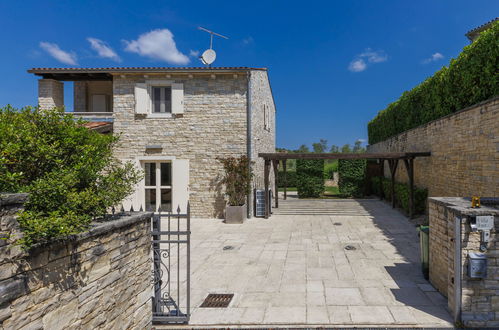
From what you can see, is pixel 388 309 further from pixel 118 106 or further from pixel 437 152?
pixel 118 106

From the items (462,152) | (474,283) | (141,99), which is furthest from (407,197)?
(141,99)

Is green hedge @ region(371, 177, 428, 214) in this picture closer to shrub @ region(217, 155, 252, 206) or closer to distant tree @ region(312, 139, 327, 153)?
shrub @ region(217, 155, 252, 206)

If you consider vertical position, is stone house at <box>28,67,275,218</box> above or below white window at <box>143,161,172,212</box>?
above

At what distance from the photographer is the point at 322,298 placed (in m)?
4.30

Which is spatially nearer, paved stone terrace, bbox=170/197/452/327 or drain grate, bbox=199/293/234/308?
paved stone terrace, bbox=170/197/452/327

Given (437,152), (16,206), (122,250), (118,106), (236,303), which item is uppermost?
(118,106)

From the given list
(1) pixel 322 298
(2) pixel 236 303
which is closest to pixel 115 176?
(2) pixel 236 303

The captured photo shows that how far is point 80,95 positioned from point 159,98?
436 centimetres

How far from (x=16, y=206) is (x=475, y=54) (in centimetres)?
907

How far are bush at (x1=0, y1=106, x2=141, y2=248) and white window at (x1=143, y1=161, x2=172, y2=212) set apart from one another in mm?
7581

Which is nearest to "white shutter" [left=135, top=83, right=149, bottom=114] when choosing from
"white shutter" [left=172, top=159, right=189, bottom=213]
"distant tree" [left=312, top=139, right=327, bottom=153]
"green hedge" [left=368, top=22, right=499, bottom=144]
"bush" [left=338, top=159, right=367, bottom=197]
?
"white shutter" [left=172, top=159, right=189, bottom=213]

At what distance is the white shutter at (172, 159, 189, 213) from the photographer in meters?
10.3

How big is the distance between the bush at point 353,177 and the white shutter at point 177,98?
32.9ft

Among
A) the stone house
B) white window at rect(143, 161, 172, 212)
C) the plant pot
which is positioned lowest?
the plant pot
